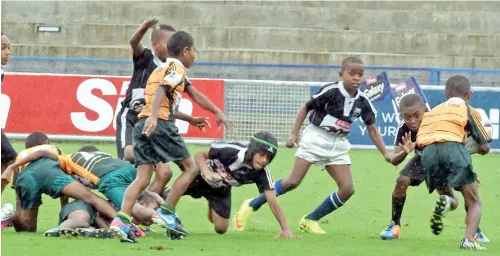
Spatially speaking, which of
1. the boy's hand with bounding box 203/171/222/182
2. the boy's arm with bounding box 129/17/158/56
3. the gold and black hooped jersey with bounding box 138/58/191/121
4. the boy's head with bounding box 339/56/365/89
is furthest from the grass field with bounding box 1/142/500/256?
the boy's arm with bounding box 129/17/158/56

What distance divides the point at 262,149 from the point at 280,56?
1671 centimetres

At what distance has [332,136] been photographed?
1109 cm

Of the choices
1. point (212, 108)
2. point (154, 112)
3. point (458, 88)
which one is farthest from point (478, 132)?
point (154, 112)

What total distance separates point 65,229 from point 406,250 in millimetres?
2648

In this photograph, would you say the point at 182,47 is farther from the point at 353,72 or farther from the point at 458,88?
the point at 458,88

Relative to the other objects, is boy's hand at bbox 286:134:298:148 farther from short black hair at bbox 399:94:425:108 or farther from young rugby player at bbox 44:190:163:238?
young rugby player at bbox 44:190:163:238

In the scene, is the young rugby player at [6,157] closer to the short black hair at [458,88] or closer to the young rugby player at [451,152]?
the young rugby player at [451,152]

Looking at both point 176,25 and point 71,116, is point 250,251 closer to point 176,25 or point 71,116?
point 71,116

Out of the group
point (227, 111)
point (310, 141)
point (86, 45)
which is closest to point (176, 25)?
point (86, 45)

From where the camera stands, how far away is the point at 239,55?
85.5 feet

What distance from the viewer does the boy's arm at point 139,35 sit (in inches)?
380

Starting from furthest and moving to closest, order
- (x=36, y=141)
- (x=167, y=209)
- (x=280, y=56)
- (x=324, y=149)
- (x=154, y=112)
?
(x=280, y=56) → (x=324, y=149) → (x=36, y=141) → (x=167, y=209) → (x=154, y=112)

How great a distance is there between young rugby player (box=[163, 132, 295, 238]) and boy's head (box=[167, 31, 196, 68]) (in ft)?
2.86

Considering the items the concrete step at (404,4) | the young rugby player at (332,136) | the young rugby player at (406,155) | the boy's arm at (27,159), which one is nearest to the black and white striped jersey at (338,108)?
the young rugby player at (332,136)
